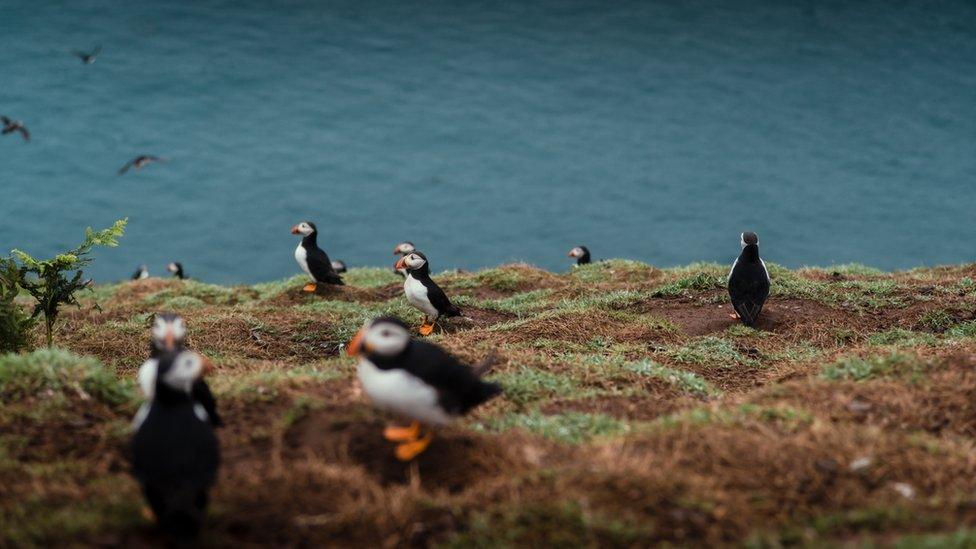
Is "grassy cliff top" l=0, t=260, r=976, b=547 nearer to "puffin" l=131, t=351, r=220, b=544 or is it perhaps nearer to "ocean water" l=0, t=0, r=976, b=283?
"puffin" l=131, t=351, r=220, b=544

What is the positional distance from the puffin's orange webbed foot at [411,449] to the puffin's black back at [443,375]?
21 cm

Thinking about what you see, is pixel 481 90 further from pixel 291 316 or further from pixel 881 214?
pixel 291 316

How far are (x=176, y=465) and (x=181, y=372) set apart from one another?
1.53 feet

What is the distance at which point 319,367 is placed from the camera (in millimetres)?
7504

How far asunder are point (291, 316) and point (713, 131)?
2021 centimetres

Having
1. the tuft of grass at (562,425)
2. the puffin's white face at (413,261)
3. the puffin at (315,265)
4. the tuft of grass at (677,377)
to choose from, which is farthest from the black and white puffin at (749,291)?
the puffin at (315,265)

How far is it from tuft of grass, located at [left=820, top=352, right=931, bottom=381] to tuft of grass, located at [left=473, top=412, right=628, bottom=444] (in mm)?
1947

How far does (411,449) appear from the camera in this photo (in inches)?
194

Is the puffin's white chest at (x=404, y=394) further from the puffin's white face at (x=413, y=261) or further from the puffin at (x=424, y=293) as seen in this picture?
the puffin's white face at (x=413, y=261)

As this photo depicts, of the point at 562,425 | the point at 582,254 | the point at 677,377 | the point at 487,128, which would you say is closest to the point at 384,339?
the point at 562,425

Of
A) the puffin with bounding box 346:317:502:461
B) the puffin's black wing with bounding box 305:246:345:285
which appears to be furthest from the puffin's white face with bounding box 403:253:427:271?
the puffin with bounding box 346:317:502:461

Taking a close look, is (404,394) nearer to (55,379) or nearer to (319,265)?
(55,379)

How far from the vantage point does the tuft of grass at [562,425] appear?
19.5 ft

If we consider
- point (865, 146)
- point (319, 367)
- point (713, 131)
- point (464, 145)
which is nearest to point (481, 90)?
point (464, 145)
